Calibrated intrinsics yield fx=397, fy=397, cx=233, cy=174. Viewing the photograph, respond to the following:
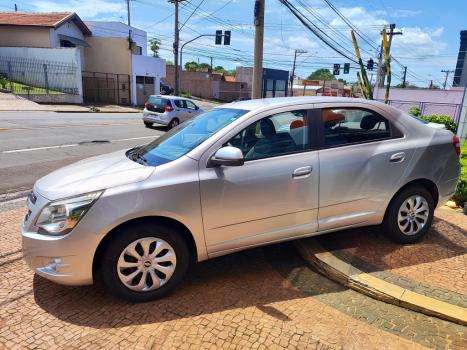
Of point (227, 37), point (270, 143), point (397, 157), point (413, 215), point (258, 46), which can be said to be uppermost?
point (227, 37)

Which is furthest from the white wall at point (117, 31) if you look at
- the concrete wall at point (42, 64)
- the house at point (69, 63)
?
the concrete wall at point (42, 64)

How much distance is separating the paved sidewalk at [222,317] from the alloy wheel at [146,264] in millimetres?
184

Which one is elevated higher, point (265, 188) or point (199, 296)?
point (265, 188)

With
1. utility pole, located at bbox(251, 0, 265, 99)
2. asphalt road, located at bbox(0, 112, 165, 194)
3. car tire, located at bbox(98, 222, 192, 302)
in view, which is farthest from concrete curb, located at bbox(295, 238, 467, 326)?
utility pole, located at bbox(251, 0, 265, 99)

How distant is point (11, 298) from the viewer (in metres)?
3.29

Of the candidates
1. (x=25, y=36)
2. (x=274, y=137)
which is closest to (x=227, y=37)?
(x=25, y=36)

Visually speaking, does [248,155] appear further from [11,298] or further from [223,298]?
[11,298]

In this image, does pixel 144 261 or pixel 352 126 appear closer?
pixel 144 261

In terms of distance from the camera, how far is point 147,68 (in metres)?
35.8

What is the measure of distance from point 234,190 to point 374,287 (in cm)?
146

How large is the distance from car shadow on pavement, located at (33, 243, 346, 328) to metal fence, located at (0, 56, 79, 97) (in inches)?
1097

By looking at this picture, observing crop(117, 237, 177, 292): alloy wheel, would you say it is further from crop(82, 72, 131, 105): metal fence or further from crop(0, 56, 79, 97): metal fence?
crop(82, 72, 131, 105): metal fence

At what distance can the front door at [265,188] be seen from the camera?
3.33 metres

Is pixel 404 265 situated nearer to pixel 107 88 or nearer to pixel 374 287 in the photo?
pixel 374 287
